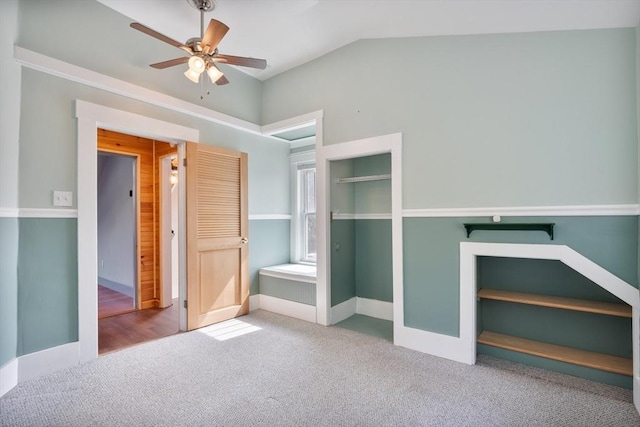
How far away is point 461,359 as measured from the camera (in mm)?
2684

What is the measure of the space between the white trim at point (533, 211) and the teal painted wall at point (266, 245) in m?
2.06

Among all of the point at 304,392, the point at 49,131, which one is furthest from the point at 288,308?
the point at 49,131

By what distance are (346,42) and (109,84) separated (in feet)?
7.87

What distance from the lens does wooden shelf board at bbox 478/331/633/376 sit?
2.29 metres

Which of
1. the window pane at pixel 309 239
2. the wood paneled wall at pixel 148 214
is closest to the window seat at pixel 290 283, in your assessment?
the window pane at pixel 309 239

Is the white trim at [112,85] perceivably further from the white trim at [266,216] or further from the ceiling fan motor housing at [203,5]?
the white trim at [266,216]

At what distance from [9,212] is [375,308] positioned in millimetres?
3638

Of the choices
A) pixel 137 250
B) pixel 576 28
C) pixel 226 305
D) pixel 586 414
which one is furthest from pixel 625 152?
pixel 137 250

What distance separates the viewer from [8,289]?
2.24 metres

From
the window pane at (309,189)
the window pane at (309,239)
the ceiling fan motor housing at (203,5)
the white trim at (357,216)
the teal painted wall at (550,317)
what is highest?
the ceiling fan motor housing at (203,5)

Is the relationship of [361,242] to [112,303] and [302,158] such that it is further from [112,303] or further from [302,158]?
[112,303]

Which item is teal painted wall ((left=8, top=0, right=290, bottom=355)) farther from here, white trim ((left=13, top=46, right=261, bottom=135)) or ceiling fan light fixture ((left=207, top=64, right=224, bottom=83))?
ceiling fan light fixture ((left=207, top=64, right=224, bottom=83))

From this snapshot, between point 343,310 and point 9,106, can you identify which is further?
point 343,310

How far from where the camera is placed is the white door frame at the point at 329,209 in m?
3.04
